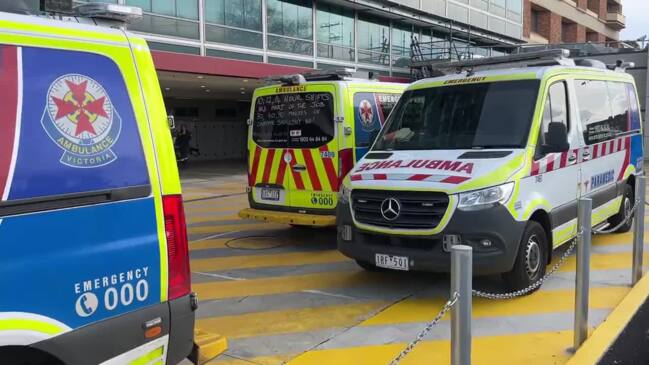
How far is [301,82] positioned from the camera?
8062mm

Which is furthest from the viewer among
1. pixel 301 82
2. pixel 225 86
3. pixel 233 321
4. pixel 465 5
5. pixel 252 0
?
pixel 465 5

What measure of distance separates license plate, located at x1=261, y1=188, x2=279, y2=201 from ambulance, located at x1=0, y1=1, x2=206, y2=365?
536 cm

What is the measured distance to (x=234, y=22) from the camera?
2097 cm

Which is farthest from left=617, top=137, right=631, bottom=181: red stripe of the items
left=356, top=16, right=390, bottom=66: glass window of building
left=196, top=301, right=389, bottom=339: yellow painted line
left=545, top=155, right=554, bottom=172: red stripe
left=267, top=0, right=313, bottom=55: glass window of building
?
left=356, top=16, right=390, bottom=66: glass window of building

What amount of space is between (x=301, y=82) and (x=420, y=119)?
2.05 m

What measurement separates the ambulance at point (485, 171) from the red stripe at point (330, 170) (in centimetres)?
102

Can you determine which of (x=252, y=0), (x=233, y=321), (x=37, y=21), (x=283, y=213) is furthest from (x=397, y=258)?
(x=252, y=0)

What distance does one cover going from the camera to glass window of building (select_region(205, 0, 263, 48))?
20.1 meters

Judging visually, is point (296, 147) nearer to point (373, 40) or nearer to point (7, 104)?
point (7, 104)

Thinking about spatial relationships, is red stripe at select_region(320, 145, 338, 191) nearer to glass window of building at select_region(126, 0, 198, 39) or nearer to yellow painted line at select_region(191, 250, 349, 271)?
yellow painted line at select_region(191, 250, 349, 271)

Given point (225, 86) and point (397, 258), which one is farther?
point (225, 86)

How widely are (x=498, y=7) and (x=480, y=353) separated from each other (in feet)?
117

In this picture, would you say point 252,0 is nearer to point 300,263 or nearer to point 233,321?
point 300,263

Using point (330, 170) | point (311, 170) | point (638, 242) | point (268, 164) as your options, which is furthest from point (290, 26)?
point (638, 242)
